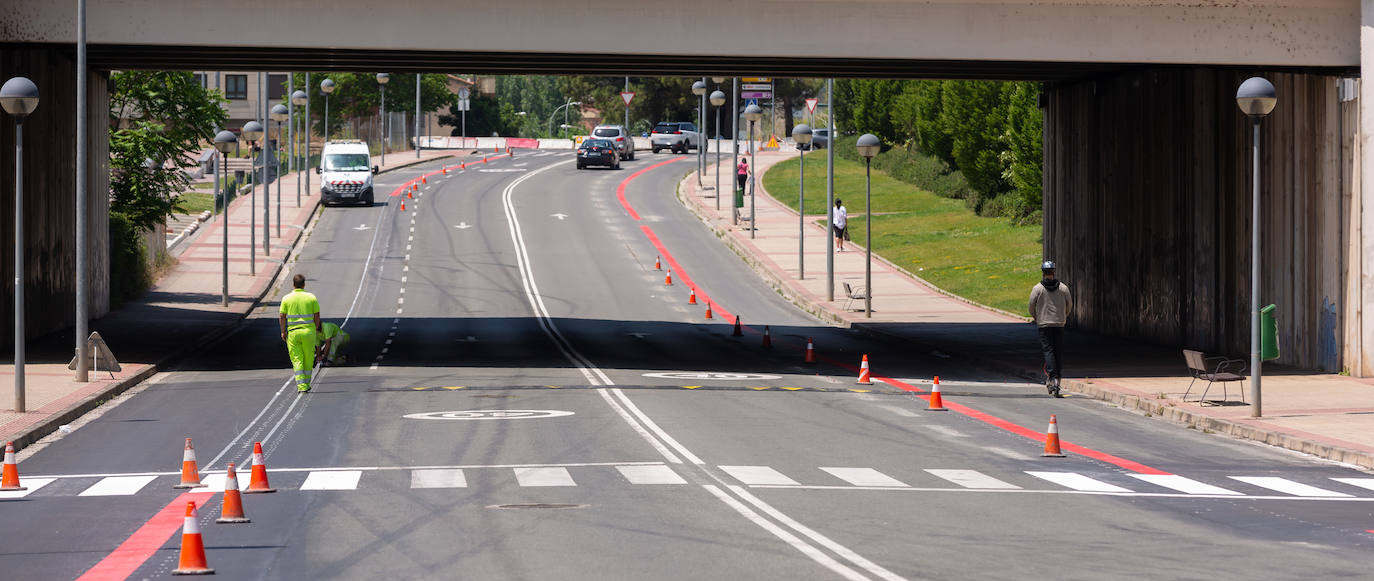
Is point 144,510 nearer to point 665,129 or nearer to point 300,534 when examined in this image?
point 300,534

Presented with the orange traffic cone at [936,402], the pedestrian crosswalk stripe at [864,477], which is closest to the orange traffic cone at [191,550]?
the pedestrian crosswalk stripe at [864,477]

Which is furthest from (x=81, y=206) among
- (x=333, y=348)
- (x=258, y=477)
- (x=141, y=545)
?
(x=141, y=545)

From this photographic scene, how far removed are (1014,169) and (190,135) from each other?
85.1 ft

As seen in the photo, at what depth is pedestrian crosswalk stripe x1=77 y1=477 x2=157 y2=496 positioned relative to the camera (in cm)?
1494

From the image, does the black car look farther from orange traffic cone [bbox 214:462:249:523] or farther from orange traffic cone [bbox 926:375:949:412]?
orange traffic cone [bbox 214:462:249:523]

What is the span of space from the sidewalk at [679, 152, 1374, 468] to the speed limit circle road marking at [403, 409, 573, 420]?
842 centimetres

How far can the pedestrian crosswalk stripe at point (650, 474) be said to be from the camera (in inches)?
609

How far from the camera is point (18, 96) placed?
860 inches

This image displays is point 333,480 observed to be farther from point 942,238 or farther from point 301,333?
point 942,238

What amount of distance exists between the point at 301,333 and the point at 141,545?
12058 mm

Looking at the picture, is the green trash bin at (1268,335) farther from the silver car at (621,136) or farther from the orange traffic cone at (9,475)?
the silver car at (621,136)

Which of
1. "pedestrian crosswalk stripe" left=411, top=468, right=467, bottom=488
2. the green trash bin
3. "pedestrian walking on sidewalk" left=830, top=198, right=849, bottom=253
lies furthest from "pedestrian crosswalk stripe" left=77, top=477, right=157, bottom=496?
"pedestrian walking on sidewalk" left=830, top=198, right=849, bottom=253

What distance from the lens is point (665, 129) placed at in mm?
107562

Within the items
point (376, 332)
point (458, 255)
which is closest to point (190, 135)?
point (376, 332)
